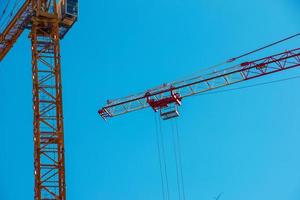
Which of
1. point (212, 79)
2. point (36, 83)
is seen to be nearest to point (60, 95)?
point (36, 83)

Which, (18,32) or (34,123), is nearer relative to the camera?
(34,123)

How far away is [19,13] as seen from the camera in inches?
1591

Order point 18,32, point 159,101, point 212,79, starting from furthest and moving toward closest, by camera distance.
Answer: point 212,79 < point 159,101 < point 18,32

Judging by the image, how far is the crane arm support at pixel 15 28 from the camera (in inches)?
1575

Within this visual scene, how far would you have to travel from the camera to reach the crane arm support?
1575 inches

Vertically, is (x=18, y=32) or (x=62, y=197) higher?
(x=18, y=32)

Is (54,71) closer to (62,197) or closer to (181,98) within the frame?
(62,197)

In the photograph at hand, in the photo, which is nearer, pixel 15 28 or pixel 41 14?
pixel 41 14

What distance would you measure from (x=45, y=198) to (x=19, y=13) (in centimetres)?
1366

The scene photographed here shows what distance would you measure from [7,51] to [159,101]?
1573 centimetres

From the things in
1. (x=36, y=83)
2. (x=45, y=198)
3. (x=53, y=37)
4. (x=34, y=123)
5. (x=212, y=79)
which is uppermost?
(x=212, y=79)

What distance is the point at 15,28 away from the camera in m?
41.7

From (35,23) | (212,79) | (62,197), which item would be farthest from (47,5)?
(212,79)

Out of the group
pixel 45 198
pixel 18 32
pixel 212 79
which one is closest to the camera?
pixel 45 198
